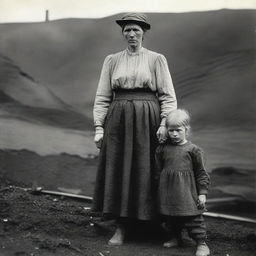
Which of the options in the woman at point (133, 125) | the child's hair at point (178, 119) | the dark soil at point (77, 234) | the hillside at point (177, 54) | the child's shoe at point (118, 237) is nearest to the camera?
the child's hair at point (178, 119)

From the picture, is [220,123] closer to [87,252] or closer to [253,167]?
[253,167]

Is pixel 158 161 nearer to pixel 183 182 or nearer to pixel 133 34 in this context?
pixel 183 182

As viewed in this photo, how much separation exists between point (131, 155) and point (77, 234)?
98 centimetres

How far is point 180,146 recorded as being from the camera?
4.33m

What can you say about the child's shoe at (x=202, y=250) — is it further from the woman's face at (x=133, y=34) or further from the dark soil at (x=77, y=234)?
the woman's face at (x=133, y=34)

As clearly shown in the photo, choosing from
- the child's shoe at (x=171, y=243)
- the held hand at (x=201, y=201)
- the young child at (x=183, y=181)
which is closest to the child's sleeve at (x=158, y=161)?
the young child at (x=183, y=181)

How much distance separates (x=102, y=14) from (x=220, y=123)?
2093mm

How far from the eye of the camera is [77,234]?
4.97 m

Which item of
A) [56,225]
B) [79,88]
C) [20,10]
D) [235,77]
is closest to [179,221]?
[56,225]

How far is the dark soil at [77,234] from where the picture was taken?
4.37 metres

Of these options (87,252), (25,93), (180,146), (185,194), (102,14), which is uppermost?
(102,14)

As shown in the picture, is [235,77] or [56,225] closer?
[56,225]

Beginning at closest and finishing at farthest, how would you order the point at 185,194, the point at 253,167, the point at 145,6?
the point at 185,194 → the point at 253,167 → the point at 145,6

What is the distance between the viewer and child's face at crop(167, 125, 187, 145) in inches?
167
